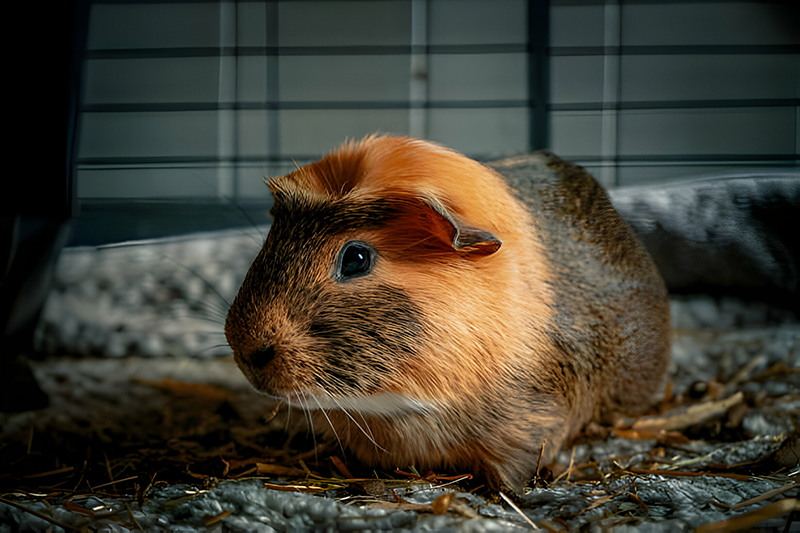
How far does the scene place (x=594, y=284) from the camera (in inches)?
39.8

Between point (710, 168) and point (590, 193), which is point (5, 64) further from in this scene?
point (710, 168)

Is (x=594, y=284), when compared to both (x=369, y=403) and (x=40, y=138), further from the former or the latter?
(x=40, y=138)

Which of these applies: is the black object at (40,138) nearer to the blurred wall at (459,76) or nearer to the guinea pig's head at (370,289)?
the blurred wall at (459,76)

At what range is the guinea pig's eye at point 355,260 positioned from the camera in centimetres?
86

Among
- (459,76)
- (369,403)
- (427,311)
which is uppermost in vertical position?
(459,76)

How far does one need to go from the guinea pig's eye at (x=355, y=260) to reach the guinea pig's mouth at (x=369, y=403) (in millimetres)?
206

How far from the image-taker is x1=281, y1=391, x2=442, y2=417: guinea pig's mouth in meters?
0.84

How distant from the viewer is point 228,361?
1.67 meters

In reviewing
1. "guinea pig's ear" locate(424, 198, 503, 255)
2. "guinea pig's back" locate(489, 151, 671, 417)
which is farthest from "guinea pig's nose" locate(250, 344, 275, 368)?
"guinea pig's back" locate(489, 151, 671, 417)

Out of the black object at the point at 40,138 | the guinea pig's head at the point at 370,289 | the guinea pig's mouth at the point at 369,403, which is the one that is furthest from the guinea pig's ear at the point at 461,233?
the black object at the point at 40,138

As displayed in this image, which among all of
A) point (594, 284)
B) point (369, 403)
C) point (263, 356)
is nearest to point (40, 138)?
point (263, 356)

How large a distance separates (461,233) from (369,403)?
0.33m

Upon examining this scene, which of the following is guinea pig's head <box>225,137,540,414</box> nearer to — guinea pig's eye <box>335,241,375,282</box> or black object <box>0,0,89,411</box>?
guinea pig's eye <box>335,241,375,282</box>

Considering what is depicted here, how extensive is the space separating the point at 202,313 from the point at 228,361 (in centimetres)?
21
